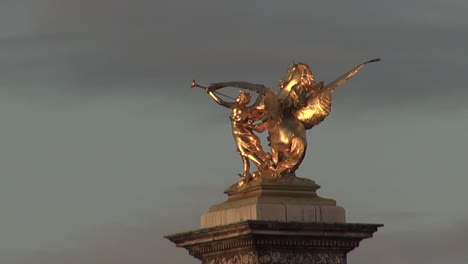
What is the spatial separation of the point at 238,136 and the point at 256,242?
9.16ft

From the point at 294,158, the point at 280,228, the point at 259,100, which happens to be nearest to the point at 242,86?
the point at 259,100

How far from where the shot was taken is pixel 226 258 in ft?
209

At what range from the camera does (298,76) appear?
6394 centimetres

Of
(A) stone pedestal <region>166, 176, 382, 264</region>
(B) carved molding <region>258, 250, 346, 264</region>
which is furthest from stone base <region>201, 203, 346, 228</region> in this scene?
(B) carved molding <region>258, 250, 346, 264</region>

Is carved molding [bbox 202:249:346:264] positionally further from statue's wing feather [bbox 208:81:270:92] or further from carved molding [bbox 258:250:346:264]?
statue's wing feather [bbox 208:81:270:92]

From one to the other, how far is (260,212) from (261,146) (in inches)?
80.5

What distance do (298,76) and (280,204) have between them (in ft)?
9.56

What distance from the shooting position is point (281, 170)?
2505 inches

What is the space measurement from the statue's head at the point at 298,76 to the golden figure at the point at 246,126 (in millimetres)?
671

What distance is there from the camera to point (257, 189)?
63.4 meters

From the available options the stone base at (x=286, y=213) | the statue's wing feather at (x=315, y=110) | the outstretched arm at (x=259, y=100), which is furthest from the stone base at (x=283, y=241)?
the outstretched arm at (x=259, y=100)

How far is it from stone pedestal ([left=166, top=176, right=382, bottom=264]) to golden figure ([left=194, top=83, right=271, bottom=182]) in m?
0.67

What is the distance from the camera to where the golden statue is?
63.7 meters

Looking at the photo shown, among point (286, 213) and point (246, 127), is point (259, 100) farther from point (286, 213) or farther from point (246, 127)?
point (286, 213)
